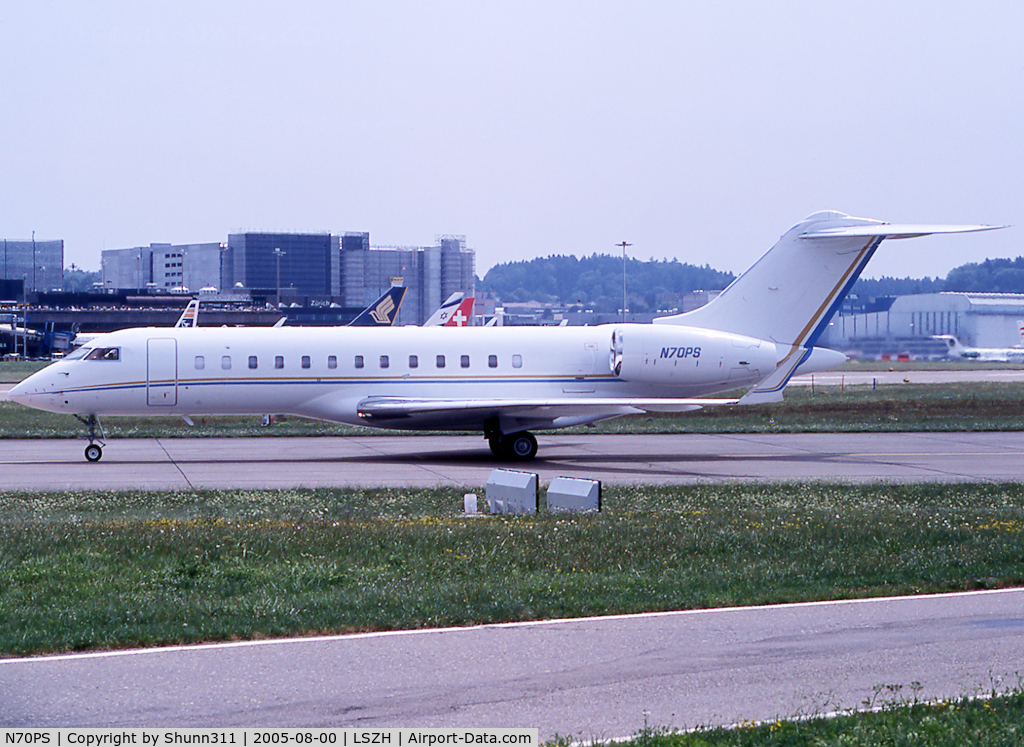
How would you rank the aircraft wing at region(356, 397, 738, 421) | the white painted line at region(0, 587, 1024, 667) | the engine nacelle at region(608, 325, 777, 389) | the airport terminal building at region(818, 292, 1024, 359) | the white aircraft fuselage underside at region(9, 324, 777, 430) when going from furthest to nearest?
the airport terminal building at region(818, 292, 1024, 359) < the engine nacelle at region(608, 325, 777, 389) < the white aircraft fuselage underside at region(9, 324, 777, 430) < the aircraft wing at region(356, 397, 738, 421) < the white painted line at region(0, 587, 1024, 667)

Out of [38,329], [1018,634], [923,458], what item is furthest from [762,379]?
[38,329]

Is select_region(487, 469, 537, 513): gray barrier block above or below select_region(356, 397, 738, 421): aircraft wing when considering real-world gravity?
below

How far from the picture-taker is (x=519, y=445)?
27266 mm

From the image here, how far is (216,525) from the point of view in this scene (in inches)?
619

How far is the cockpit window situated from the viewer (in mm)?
26522

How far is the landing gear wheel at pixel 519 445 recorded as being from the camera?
89.4 feet

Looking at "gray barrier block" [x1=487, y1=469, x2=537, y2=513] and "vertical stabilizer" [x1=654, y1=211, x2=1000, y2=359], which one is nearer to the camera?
"gray barrier block" [x1=487, y1=469, x2=537, y2=513]

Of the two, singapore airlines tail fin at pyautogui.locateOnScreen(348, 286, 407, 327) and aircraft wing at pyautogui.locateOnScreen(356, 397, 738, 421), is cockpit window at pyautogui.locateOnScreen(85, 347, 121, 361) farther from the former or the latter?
singapore airlines tail fin at pyautogui.locateOnScreen(348, 286, 407, 327)

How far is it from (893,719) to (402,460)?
20.3 m

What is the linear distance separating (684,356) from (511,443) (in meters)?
4.84

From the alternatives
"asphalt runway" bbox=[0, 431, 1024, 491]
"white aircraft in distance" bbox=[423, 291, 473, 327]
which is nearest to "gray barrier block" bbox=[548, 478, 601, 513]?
"asphalt runway" bbox=[0, 431, 1024, 491]

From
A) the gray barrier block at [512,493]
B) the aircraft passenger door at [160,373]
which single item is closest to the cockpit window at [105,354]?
the aircraft passenger door at [160,373]

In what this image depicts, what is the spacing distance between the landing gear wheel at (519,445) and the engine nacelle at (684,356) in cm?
279
